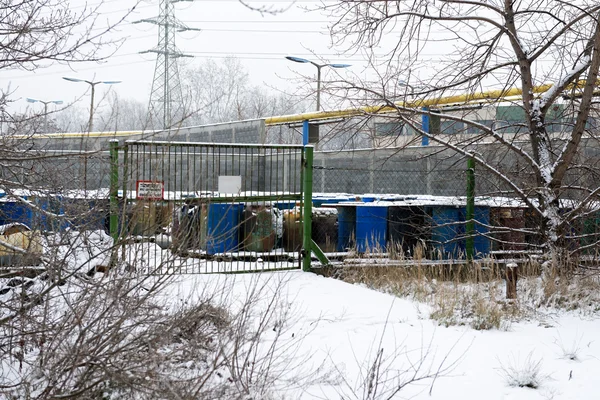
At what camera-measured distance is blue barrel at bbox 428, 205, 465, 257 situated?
10.6m

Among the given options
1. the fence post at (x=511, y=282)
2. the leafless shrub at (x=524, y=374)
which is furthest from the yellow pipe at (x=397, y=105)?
the leafless shrub at (x=524, y=374)

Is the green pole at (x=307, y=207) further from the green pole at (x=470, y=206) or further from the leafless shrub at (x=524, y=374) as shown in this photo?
the leafless shrub at (x=524, y=374)

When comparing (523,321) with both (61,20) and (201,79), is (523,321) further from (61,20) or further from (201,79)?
(201,79)

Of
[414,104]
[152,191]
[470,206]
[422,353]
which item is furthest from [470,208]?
[152,191]

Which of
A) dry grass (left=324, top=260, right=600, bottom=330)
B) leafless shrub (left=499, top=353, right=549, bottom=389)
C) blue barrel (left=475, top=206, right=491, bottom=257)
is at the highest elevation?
blue barrel (left=475, top=206, right=491, bottom=257)

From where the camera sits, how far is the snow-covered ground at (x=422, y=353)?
5031 millimetres

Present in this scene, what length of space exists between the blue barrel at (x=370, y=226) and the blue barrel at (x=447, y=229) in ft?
2.60

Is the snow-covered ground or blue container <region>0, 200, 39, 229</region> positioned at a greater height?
blue container <region>0, 200, 39, 229</region>

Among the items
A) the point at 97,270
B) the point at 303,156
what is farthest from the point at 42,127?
the point at 303,156

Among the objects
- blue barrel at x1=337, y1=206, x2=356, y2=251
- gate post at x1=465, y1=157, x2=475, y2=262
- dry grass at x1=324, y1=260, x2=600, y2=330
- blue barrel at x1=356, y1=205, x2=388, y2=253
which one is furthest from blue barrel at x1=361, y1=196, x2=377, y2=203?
dry grass at x1=324, y1=260, x2=600, y2=330

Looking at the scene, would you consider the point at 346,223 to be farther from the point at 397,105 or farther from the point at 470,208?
the point at 397,105

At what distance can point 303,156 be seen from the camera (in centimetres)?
959

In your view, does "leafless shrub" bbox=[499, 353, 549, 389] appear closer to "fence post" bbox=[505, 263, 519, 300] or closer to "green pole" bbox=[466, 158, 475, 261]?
"fence post" bbox=[505, 263, 519, 300]

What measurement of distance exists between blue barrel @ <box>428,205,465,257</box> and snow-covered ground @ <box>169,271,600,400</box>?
2.91 m
